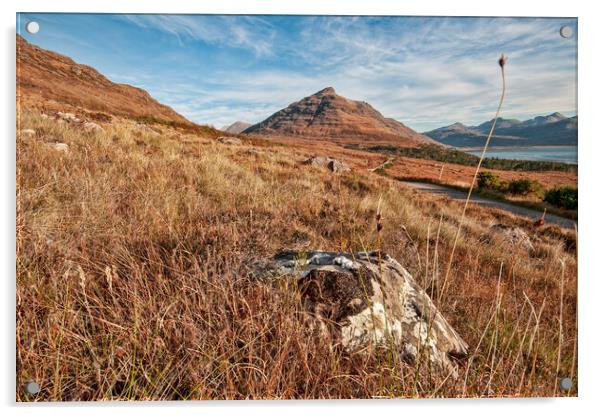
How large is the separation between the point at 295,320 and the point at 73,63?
2447 millimetres

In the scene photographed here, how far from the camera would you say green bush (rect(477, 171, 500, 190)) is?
9.29 ft

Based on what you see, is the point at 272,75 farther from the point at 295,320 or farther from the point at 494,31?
the point at 295,320

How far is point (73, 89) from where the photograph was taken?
301cm

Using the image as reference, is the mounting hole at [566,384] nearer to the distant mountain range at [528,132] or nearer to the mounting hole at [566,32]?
the distant mountain range at [528,132]

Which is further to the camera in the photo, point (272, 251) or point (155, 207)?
point (155, 207)

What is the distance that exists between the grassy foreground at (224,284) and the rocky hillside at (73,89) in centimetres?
23

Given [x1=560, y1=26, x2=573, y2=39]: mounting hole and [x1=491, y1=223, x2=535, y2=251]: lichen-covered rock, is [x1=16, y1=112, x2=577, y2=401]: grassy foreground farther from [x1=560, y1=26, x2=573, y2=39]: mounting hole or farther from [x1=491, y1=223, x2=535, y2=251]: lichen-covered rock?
[x1=560, y1=26, x2=573, y2=39]: mounting hole

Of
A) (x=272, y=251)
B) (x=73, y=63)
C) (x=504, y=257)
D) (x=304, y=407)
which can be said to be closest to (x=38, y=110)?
(x=73, y=63)

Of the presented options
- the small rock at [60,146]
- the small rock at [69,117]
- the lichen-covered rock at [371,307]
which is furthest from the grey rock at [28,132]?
the lichen-covered rock at [371,307]

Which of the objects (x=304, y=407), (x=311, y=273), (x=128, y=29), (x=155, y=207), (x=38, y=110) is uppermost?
(x=128, y=29)

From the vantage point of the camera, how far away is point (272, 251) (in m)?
2.21
